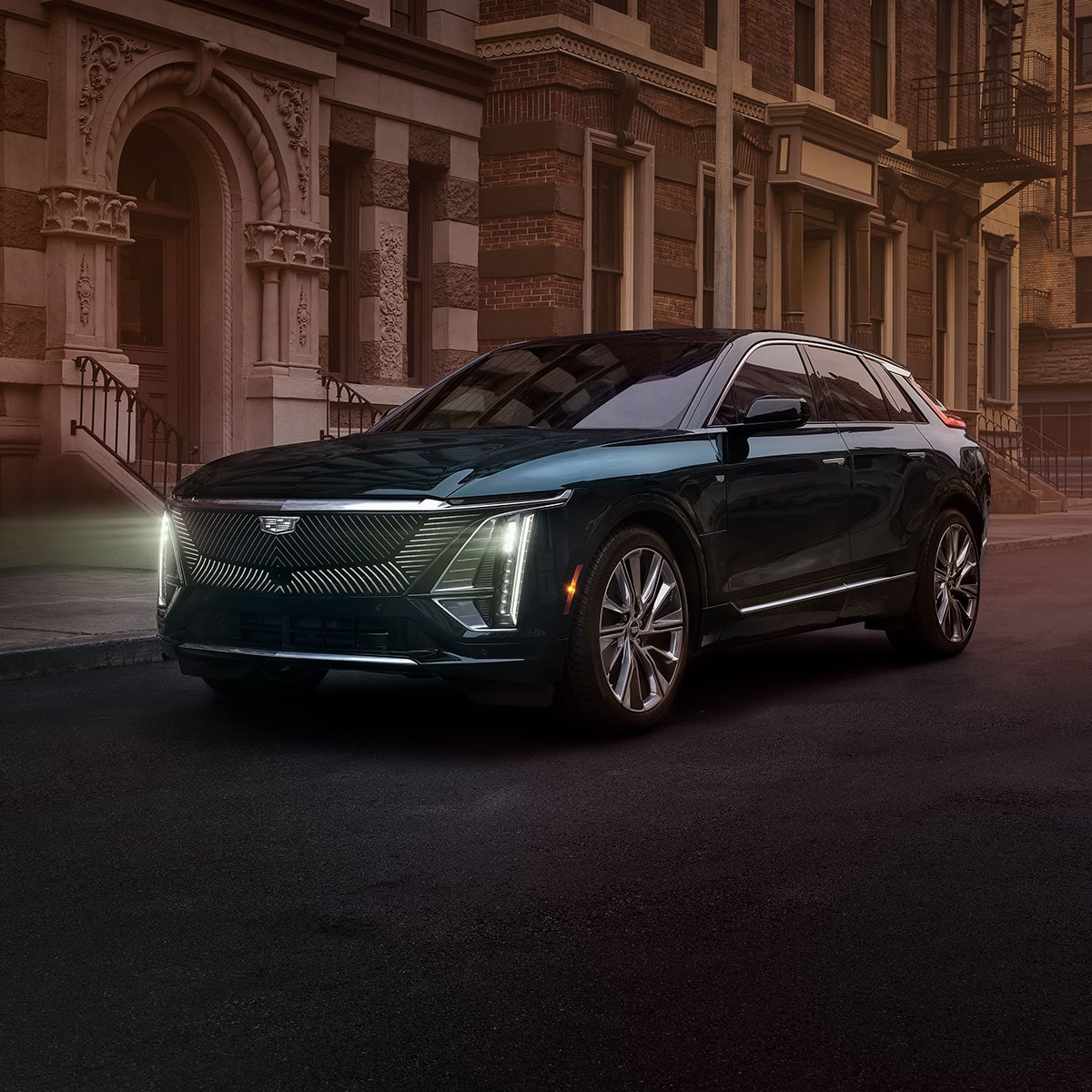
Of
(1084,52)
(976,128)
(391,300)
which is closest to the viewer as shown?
(391,300)

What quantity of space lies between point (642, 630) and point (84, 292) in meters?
9.75

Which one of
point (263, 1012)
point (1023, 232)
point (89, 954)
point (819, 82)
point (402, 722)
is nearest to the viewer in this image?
point (263, 1012)

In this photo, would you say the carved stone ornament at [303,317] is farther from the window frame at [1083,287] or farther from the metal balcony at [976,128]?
the window frame at [1083,287]

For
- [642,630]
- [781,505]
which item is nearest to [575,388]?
[781,505]

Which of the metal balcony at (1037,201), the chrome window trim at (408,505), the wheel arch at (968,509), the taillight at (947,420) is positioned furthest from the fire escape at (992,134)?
the chrome window trim at (408,505)

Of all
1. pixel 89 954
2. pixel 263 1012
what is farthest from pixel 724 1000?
pixel 89 954

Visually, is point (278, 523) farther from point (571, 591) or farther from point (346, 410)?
point (346, 410)

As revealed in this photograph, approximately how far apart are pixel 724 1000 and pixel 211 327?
14.4 m

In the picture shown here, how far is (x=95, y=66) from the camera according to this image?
15.2 m

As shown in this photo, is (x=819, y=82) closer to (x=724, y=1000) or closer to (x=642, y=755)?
(x=642, y=755)

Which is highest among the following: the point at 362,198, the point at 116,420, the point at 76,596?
the point at 362,198

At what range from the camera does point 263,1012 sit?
3.60 metres

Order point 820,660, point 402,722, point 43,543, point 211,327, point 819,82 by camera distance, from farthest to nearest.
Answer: point 819,82 < point 211,327 < point 43,543 < point 820,660 < point 402,722

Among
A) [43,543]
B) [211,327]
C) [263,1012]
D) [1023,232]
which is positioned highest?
[1023,232]
